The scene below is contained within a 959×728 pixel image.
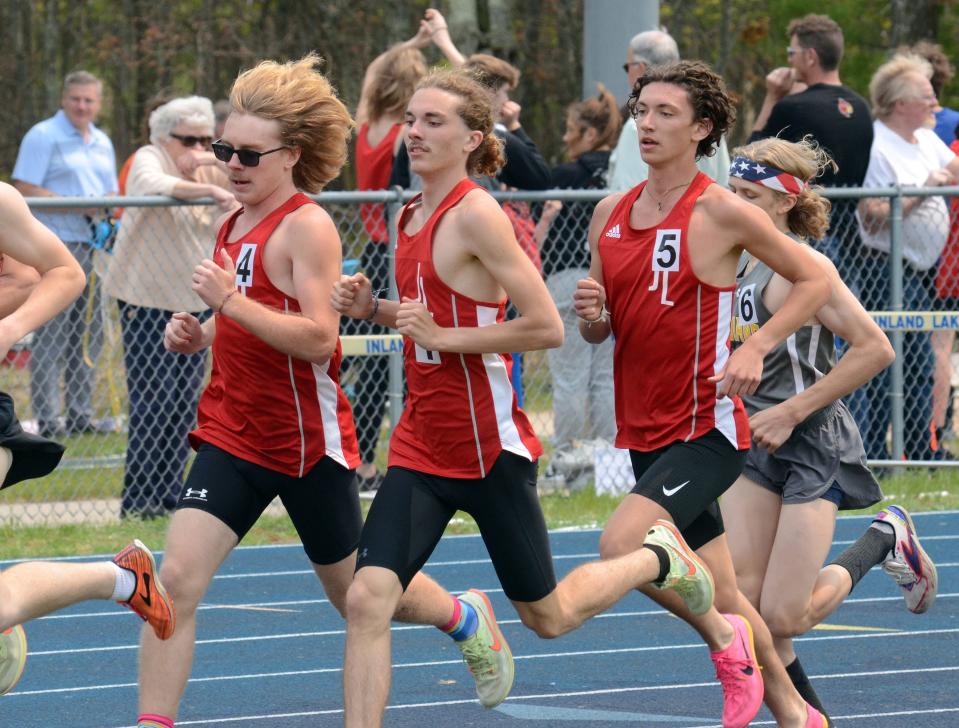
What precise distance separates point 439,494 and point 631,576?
0.60m

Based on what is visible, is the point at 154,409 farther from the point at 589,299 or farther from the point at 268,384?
the point at 589,299

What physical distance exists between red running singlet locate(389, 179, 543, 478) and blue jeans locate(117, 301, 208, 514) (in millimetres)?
4348

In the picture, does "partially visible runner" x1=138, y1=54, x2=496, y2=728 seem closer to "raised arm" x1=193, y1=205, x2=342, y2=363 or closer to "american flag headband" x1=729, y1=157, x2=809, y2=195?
"raised arm" x1=193, y1=205, x2=342, y2=363

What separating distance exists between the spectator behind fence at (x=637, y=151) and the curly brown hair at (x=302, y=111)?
3716 millimetres

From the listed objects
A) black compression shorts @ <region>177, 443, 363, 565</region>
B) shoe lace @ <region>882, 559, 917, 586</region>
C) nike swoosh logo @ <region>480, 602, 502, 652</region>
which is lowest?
shoe lace @ <region>882, 559, 917, 586</region>

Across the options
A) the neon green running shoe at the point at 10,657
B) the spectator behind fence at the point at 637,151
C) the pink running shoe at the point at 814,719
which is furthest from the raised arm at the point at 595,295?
the spectator behind fence at the point at 637,151

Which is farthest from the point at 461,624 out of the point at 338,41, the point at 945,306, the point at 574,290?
the point at 338,41

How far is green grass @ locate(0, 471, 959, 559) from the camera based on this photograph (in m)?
8.67

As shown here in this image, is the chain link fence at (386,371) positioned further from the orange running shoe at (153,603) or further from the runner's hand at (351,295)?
the orange running shoe at (153,603)

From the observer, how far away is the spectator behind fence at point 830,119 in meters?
9.83

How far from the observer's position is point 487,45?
666 inches

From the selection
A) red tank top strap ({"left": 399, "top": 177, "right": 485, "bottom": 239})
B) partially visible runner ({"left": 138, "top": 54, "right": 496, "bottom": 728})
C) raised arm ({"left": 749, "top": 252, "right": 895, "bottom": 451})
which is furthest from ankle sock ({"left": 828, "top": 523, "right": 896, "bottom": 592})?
red tank top strap ({"left": 399, "top": 177, "right": 485, "bottom": 239})

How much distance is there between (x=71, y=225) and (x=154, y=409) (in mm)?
1446

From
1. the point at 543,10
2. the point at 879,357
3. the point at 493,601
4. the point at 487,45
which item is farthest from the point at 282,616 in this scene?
the point at 543,10
